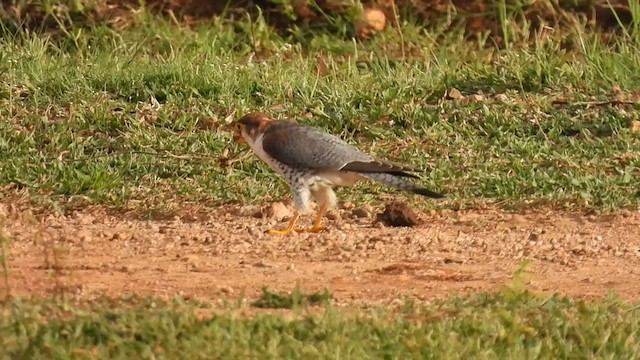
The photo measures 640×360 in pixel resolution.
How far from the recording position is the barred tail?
22.8 feet

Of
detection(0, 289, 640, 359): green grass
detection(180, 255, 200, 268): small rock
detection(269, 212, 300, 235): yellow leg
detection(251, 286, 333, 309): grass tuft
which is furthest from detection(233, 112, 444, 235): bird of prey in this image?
detection(0, 289, 640, 359): green grass

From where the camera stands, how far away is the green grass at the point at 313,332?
4691 mm

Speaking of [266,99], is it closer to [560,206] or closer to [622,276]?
[560,206]

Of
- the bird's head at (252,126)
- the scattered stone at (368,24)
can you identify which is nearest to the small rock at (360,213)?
the bird's head at (252,126)

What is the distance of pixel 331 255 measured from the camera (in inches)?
254

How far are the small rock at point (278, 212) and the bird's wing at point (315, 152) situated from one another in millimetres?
329

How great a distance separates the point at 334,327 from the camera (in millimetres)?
4918

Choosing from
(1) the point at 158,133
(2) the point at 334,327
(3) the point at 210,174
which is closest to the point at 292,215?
(3) the point at 210,174

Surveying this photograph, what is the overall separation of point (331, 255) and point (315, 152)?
2.54 feet

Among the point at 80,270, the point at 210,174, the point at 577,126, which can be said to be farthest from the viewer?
the point at 577,126

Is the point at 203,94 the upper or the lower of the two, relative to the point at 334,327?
lower

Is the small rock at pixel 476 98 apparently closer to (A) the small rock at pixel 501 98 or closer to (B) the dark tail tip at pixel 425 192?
(A) the small rock at pixel 501 98

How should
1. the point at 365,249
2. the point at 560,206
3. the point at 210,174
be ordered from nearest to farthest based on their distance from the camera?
1. the point at 365,249
2. the point at 560,206
3. the point at 210,174

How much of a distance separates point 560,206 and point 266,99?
7.11ft
